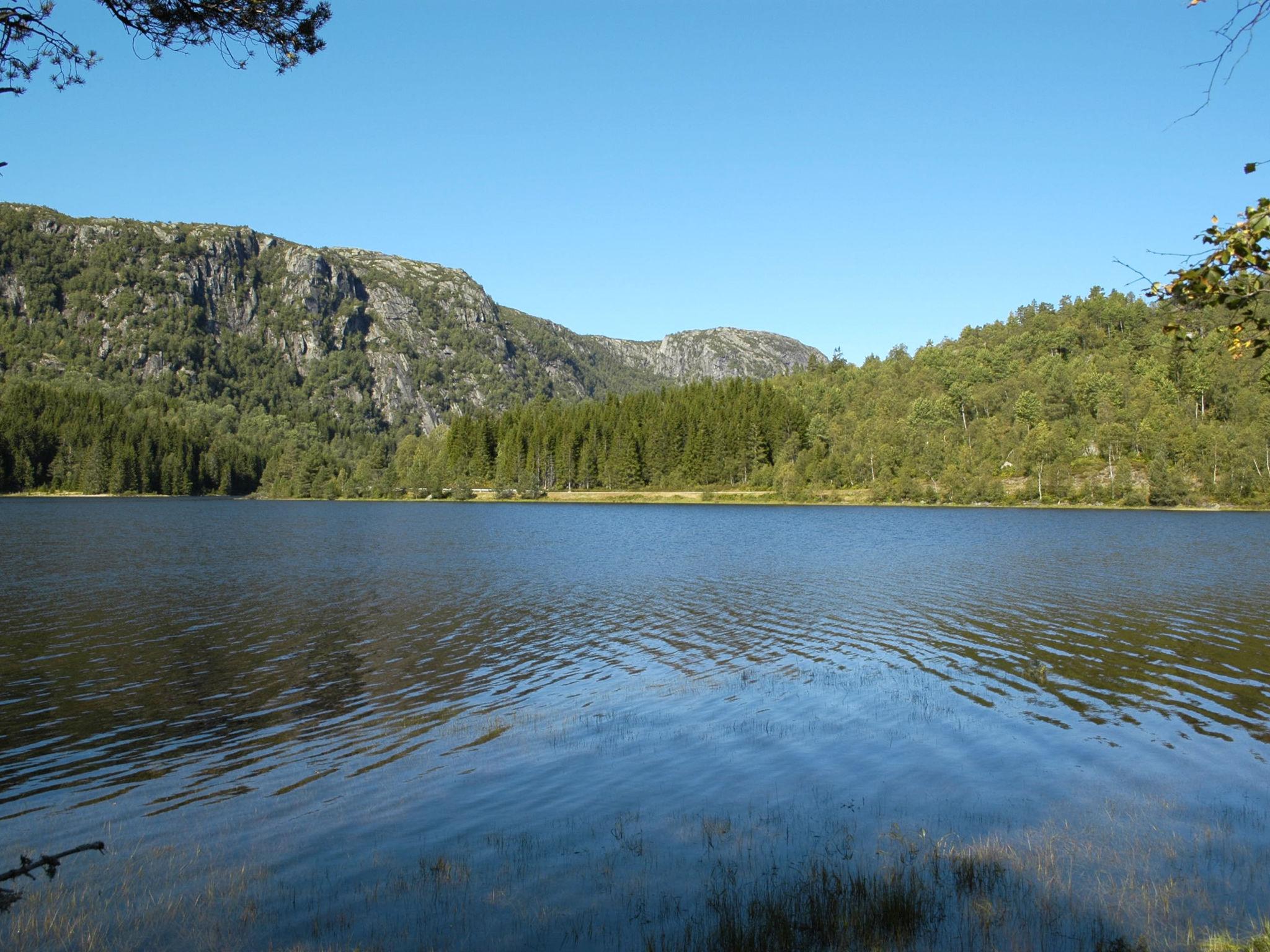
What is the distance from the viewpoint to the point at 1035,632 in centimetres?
2994

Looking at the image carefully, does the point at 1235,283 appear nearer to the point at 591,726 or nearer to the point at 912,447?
the point at 591,726

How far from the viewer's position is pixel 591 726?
18.0 meters

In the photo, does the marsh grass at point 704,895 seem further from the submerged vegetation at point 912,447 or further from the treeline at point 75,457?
the treeline at point 75,457

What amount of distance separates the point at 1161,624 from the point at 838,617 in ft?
40.5

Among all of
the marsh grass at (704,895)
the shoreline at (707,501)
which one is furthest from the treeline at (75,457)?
the marsh grass at (704,895)

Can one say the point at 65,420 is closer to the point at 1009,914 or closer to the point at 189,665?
the point at 189,665

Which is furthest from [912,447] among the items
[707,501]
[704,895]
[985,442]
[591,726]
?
[704,895]

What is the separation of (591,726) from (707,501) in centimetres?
14712

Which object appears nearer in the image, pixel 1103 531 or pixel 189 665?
pixel 189 665

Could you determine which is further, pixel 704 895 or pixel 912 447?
pixel 912 447

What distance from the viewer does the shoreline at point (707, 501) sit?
130000 millimetres

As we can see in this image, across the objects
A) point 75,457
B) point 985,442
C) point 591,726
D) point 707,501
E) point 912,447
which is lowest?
point 707,501

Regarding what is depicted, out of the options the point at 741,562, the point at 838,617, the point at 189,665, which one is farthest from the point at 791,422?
the point at 189,665

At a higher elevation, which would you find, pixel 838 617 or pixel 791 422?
pixel 791 422
